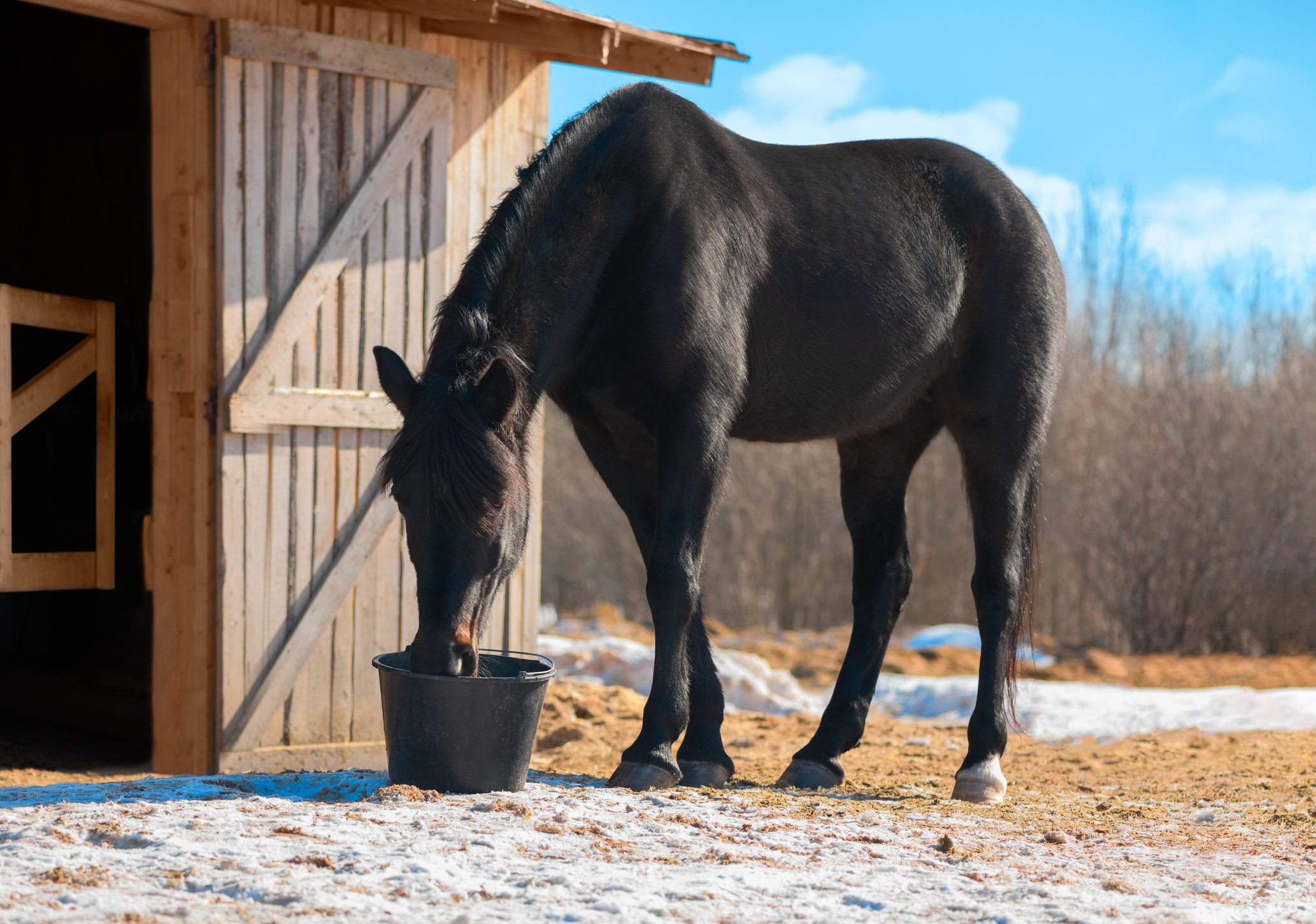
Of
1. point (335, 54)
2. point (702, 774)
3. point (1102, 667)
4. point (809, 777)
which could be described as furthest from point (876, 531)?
point (1102, 667)

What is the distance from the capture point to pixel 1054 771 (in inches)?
225

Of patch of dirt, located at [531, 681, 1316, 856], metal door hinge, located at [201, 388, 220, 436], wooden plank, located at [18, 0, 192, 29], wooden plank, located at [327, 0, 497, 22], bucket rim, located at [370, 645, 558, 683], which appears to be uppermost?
wooden plank, located at [327, 0, 497, 22]

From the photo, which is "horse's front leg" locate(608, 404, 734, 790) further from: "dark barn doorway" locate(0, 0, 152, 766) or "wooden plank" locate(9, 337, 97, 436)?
"dark barn doorway" locate(0, 0, 152, 766)

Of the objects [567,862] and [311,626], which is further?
[311,626]

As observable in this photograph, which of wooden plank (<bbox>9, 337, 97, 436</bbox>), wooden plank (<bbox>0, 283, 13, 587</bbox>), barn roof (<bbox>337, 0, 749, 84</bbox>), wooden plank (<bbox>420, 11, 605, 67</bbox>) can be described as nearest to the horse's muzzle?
wooden plank (<bbox>0, 283, 13, 587</bbox>)

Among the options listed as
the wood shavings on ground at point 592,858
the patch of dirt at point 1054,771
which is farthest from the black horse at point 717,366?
the wood shavings on ground at point 592,858

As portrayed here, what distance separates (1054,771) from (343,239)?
4.19 meters

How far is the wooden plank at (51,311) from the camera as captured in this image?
5.30 m

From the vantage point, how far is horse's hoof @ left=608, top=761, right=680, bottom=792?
151 inches

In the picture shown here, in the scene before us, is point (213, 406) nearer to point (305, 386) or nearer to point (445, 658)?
point (305, 386)

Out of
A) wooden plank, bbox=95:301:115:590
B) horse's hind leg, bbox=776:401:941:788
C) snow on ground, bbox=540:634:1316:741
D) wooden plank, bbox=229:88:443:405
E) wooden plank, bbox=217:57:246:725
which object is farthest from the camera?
snow on ground, bbox=540:634:1316:741

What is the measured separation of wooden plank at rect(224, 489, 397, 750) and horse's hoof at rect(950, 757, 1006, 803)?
266cm

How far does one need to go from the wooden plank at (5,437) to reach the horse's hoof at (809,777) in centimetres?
343

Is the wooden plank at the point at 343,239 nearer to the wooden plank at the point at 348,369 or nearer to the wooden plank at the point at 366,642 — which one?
the wooden plank at the point at 348,369
